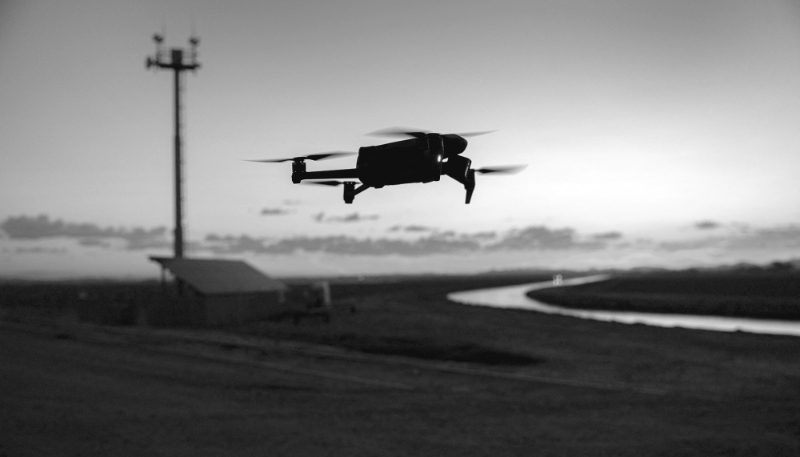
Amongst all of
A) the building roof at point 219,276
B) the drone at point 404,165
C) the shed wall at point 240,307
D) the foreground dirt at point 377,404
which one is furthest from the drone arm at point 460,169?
the shed wall at point 240,307

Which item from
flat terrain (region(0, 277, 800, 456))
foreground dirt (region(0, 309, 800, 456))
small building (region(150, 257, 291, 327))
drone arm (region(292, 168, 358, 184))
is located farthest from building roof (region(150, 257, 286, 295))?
drone arm (region(292, 168, 358, 184))

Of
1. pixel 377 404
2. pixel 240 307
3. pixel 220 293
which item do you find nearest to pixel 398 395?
pixel 377 404

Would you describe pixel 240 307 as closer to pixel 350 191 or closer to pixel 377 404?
pixel 377 404

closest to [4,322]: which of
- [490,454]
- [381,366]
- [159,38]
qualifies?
[159,38]

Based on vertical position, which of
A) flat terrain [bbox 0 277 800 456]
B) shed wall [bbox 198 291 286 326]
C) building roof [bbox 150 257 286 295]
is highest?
building roof [bbox 150 257 286 295]

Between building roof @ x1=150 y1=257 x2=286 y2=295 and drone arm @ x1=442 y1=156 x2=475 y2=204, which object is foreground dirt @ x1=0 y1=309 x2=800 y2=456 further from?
building roof @ x1=150 y1=257 x2=286 y2=295

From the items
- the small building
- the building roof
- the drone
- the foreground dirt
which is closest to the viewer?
the drone
